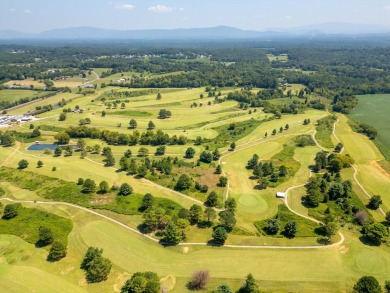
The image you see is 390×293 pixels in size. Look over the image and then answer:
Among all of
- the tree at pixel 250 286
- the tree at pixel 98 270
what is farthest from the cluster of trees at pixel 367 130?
the tree at pixel 98 270

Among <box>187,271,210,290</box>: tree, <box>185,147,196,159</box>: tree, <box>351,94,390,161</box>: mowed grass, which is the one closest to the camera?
<box>187,271,210,290</box>: tree

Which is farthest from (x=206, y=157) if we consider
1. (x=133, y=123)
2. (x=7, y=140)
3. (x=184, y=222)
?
(x=7, y=140)

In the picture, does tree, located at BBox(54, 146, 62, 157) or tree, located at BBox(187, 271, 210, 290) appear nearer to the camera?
tree, located at BBox(187, 271, 210, 290)

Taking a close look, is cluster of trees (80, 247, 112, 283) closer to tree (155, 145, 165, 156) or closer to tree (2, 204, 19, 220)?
tree (2, 204, 19, 220)

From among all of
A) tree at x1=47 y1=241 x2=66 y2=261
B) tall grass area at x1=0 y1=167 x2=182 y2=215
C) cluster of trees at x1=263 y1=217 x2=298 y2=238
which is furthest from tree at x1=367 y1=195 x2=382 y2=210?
tree at x1=47 y1=241 x2=66 y2=261

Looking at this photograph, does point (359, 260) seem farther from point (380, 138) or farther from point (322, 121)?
point (322, 121)

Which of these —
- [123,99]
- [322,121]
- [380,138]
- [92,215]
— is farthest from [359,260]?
[123,99]
